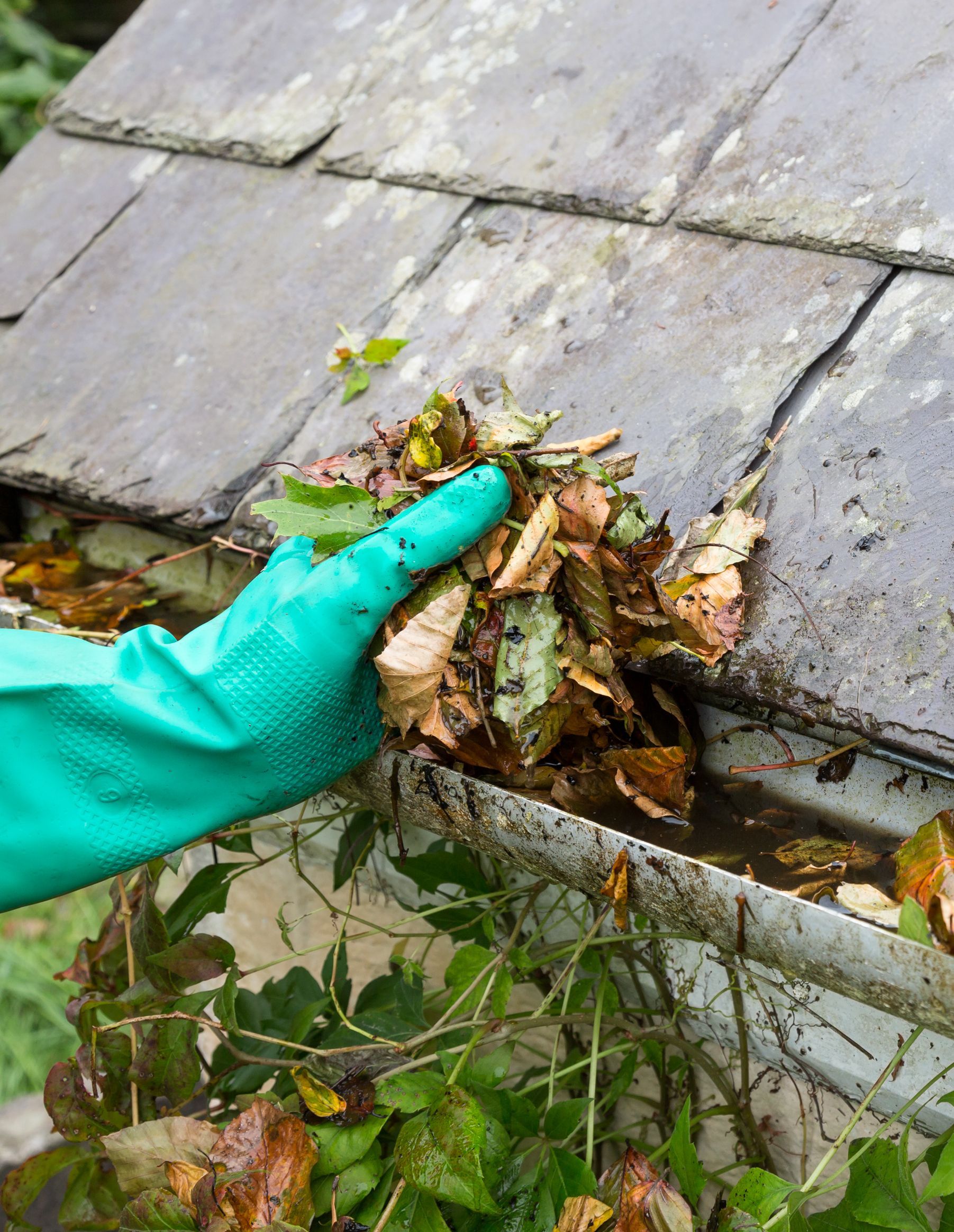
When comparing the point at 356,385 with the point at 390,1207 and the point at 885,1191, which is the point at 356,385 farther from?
the point at 885,1191

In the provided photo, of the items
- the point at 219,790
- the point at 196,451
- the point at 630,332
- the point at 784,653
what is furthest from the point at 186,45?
the point at 784,653

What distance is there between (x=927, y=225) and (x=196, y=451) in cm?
116

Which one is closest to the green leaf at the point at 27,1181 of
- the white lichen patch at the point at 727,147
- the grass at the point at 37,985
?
the white lichen patch at the point at 727,147

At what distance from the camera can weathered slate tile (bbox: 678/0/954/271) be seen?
4.58ft

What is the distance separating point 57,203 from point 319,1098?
2.07 m

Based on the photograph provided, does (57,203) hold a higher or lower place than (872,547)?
higher

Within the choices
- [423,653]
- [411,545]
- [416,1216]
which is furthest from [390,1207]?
[411,545]

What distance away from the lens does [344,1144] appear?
4.26 feet

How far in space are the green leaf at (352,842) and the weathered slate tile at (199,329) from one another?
53 centimetres

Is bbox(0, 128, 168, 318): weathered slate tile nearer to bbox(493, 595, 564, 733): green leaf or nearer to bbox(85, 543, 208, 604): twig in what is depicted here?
bbox(85, 543, 208, 604): twig

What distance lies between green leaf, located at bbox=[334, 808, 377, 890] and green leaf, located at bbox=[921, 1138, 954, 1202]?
87cm

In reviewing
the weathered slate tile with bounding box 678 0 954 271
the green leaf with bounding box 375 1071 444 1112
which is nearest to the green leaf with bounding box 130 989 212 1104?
the green leaf with bounding box 375 1071 444 1112

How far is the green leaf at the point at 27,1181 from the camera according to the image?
1.64 meters

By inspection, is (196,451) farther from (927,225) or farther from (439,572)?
(927,225)
